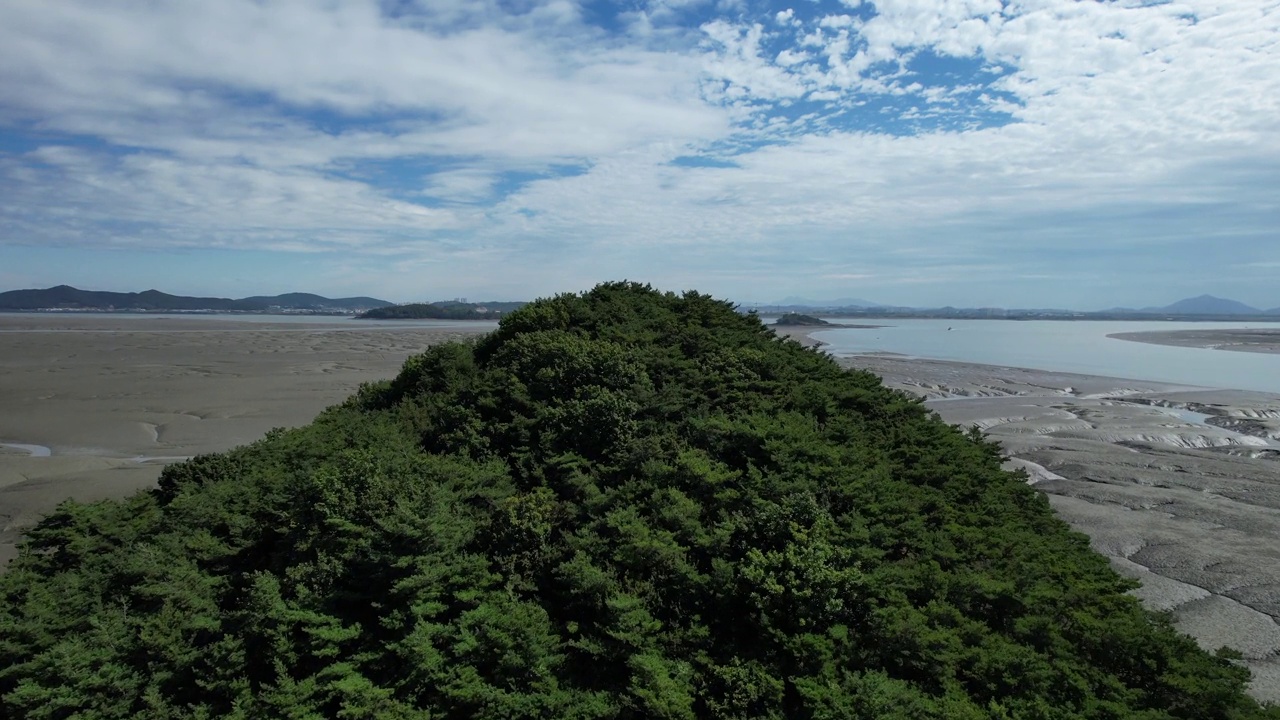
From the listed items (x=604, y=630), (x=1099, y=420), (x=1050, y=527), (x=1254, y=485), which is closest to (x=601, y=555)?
(x=604, y=630)

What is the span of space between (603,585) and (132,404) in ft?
92.5

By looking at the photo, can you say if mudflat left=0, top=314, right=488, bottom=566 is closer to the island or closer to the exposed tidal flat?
the exposed tidal flat

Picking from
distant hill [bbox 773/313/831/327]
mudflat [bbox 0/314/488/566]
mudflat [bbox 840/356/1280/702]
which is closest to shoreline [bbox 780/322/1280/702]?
mudflat [bbox 840/356/1280/702]

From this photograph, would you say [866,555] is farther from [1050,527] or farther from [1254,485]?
[1254,485]

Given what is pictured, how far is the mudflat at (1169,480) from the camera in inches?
458

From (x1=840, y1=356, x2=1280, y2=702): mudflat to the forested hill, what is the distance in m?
4.43

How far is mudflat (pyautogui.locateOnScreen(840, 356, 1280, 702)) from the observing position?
11633 millimetres

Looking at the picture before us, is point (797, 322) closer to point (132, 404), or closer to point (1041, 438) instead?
point (1041, 438)

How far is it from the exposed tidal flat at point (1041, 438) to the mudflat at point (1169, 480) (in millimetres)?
50

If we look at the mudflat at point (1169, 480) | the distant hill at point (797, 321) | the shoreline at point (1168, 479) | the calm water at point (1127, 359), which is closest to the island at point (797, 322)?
the distant hill at point (797, 321)

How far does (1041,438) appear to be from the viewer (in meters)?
25.2

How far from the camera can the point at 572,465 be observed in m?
8.75

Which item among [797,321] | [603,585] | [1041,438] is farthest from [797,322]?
[603,585]

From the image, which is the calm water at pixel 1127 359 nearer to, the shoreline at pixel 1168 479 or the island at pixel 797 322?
the shoreline at pixel 1168 479
